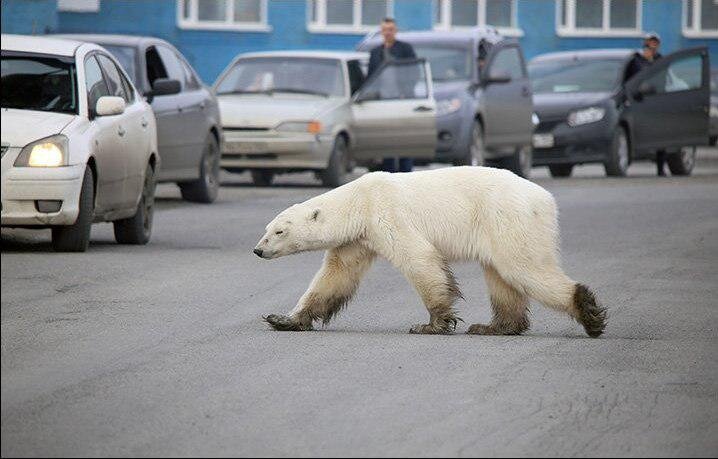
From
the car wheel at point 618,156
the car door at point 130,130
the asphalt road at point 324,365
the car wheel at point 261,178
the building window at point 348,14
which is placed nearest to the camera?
the asphalt road at point 324,365

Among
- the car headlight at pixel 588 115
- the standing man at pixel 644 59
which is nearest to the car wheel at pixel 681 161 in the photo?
the standing man at pixel 644 59

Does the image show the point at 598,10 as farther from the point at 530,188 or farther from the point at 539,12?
the point at 530,188

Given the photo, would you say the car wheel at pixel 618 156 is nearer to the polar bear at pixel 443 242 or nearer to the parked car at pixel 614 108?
the parked car at pixel 614 108

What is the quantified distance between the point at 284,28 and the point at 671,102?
17.0 m

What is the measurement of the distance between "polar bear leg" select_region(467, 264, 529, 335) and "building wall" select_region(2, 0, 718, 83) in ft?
96.5

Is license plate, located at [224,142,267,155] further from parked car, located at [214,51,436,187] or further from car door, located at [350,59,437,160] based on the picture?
car door, located at [350,59,437,160]

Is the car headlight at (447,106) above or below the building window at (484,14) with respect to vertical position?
below

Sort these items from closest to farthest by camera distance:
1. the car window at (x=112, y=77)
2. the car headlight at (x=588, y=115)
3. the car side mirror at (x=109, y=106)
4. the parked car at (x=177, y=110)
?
the car side mirror at (x=109, y=106) < the car window at (x=112, y=77) < the parked car at (x=177, y=110) < the car headlight at (x=588, y=115)

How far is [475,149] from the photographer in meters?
26.1

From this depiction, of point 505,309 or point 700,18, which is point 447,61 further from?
point 700,18

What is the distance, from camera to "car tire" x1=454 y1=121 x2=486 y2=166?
84.3 feet

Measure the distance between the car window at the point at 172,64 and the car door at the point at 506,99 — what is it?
6727 millimetres

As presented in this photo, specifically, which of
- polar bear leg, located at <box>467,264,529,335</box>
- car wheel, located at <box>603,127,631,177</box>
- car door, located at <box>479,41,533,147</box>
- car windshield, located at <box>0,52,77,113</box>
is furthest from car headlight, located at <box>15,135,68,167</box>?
car wheel, located at <box>603,127,631,177</box>

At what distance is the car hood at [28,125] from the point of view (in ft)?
44.7
